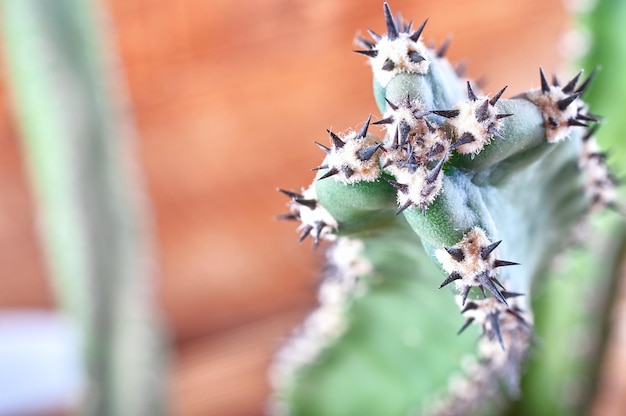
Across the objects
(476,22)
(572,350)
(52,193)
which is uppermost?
(476,22)

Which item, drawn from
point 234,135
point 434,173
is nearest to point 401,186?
point 434,173

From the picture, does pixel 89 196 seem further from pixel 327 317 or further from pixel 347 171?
pixel 347 171

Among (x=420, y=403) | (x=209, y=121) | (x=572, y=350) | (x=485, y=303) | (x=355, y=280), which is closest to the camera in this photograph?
(x=485, y=303)

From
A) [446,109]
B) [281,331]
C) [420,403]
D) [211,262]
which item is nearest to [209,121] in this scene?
[211,262]

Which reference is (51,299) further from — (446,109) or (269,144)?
(446,109)

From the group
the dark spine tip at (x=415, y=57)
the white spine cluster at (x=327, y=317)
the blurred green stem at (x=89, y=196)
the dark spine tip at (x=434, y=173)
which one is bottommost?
the dark spine tip at (x=434, y=173)

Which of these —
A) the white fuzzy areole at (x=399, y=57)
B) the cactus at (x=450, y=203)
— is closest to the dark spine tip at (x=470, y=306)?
the cactus at (x=450, y=203)

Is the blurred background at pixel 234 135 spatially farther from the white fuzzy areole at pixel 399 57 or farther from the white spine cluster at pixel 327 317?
the white fuzzy areole at pixel 399 57
